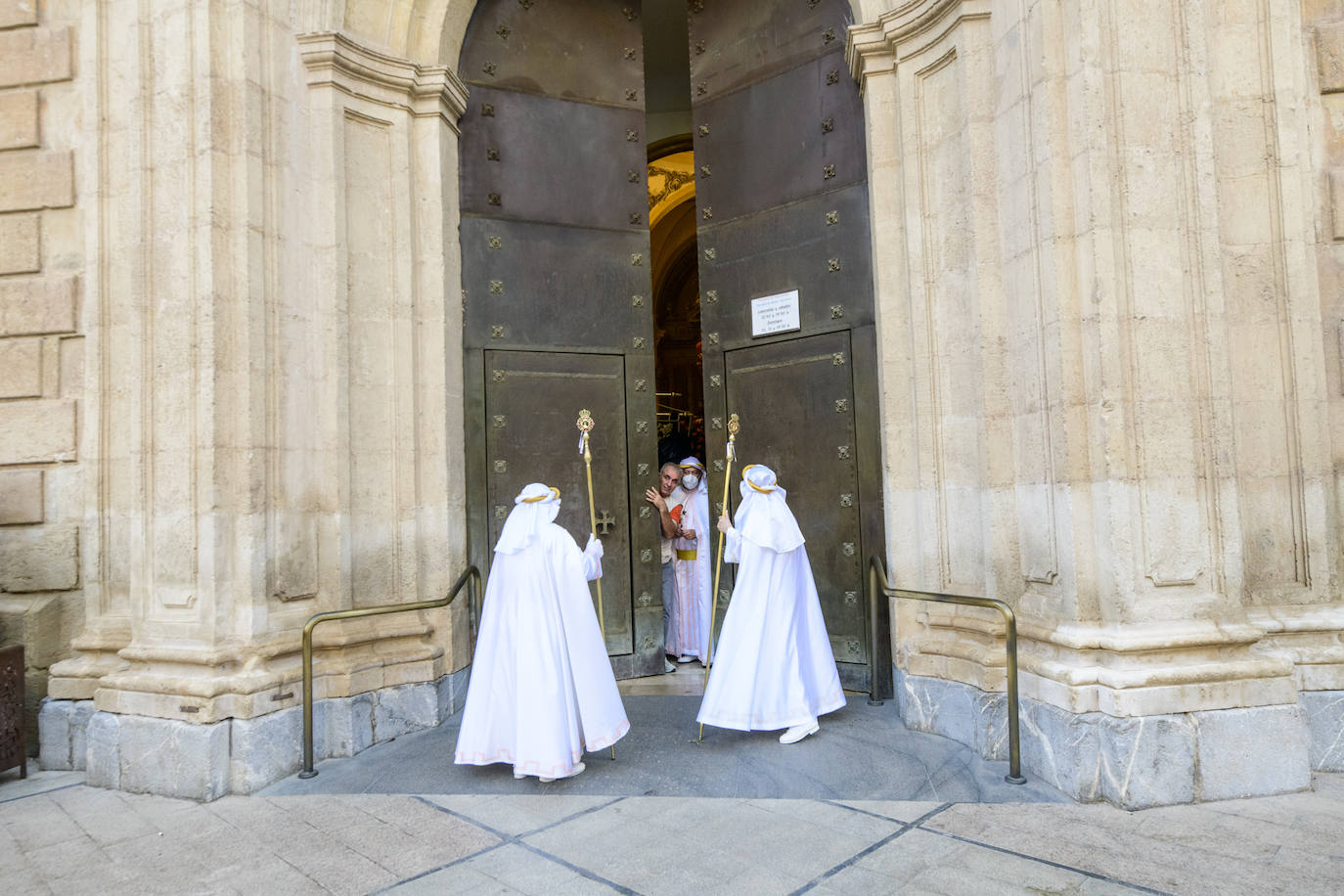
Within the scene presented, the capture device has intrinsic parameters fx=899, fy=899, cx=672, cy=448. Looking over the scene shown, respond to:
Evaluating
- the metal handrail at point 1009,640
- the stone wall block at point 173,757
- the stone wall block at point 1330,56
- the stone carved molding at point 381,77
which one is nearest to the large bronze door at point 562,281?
the stone carved molding at point 381,77

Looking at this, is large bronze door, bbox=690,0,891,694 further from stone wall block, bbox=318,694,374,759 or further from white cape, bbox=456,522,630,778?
stone wall block, bbox=318,694,374,759

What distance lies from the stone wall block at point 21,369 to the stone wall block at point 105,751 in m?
1.62

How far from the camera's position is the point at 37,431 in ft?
17.5

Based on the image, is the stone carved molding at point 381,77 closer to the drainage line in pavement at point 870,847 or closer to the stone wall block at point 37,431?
the stone wall block at point 37,431

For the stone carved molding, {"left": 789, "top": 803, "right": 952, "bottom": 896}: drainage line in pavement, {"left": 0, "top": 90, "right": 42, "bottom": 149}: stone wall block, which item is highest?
the stone carved molding

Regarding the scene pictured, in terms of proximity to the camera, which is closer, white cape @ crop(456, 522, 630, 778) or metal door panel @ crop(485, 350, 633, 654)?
white cape @ crop(456, 522, 630, 778)

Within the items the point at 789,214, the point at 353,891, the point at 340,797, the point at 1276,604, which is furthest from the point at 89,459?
the point at 1276,604

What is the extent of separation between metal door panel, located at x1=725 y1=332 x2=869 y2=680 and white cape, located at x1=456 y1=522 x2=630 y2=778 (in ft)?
6.20

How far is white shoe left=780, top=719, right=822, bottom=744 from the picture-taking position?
16.3 ft

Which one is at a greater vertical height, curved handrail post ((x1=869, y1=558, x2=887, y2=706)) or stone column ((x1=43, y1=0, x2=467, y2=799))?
stone column ((x1=43, y1=0, x2=467, y2=799))

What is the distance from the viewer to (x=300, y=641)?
16.6 ft

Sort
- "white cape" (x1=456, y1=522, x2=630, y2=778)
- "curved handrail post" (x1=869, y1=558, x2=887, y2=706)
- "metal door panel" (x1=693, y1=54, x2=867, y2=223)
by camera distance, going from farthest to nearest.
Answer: "metal door panel" (x1=693, y1=54, x2=867, y2=223), "curved handrail post" (x1=869, y1=558, x2=887, y2=706), "white cape" (x1=456, y1=522, x2=630, y2=778)

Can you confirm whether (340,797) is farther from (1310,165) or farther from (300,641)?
(1310,165)

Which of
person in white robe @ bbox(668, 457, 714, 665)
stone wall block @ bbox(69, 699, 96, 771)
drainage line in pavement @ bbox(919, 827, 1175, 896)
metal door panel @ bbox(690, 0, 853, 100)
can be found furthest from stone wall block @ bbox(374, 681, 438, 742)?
metal door panel @ bbox(690, 0, 853, 100)
